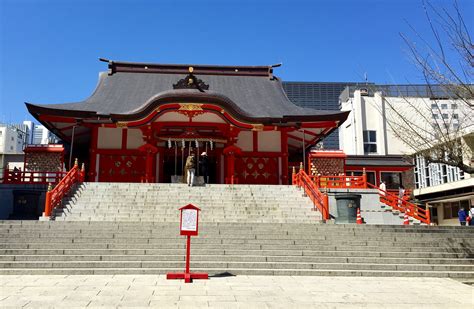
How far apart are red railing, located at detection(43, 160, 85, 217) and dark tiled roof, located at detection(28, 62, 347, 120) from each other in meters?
3.89

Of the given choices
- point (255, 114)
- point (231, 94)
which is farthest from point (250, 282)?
point (231, 94)

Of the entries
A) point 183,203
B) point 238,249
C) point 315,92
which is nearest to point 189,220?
point 238,249


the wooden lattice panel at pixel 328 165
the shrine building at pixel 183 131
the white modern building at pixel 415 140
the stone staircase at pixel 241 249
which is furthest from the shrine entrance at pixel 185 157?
the stone staircase at pixel 241 249

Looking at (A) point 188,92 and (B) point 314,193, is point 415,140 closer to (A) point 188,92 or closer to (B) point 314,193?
(B) point 314,193

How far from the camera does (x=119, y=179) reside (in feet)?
63.3

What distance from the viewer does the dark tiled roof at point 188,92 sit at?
18906mm

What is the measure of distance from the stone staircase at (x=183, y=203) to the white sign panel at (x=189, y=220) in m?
4.75

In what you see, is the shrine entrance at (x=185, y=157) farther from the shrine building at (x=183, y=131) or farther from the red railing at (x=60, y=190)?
the red railing at (x=60, y=190)

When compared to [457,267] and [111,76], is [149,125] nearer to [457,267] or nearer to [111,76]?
[111,76]

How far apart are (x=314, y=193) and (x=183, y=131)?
7731 millimetres

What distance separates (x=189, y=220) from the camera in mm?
8141

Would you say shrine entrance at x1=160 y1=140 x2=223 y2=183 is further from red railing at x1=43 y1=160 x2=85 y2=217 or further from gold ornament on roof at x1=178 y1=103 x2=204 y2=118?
red railing at x1=43 y1=160 x2=85 y2=217

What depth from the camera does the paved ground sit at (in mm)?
5965

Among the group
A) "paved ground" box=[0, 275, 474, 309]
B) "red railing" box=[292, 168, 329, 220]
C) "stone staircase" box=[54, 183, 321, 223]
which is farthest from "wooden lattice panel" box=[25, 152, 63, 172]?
"paved ground" box=[0, 275, 474, 309]
